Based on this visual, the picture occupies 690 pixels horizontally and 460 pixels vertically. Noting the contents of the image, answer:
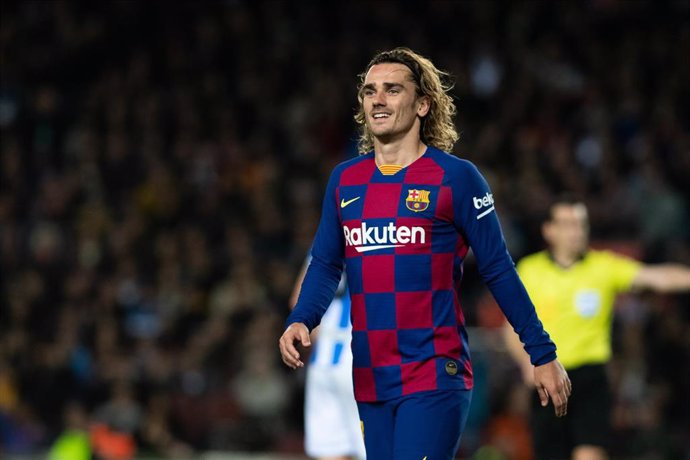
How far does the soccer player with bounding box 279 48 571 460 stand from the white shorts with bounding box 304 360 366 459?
2406mm

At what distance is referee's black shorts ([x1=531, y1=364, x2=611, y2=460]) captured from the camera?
23.8 feet

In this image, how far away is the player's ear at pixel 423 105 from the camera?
4.55 metres

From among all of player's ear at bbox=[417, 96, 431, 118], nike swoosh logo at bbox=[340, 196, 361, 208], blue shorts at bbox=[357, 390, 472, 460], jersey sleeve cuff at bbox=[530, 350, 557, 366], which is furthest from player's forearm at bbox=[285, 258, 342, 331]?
jersey sleeve cuff at bbox=[530, 350, 557, 366]

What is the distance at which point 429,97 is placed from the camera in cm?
457

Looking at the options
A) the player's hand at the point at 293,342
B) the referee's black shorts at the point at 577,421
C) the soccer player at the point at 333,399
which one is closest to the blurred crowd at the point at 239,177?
the referee's black shorts at the point at 577,421

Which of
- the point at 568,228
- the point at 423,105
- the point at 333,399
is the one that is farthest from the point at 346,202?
the point at 568,228

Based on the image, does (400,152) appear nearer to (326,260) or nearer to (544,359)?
(326,260)

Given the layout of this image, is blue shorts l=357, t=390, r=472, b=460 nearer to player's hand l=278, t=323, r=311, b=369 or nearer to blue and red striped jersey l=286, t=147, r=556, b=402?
blue and red striped jersey l=286, t=147, r=556, b=402

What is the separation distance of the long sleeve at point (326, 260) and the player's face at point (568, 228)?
10.3 feet

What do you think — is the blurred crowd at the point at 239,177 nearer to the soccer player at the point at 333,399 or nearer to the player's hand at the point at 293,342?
the soccer player at the point at 333,399

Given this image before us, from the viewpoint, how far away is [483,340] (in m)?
10.7

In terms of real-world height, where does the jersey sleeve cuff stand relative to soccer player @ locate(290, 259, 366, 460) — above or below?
above

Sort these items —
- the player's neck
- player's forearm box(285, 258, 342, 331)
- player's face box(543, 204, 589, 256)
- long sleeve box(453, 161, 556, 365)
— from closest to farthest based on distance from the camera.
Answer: long sleeve box(453, 161, 556, 365), player's forearm box(285, 258, 342, 331), the player's neck, player's face box(543, 204, 589, 256)

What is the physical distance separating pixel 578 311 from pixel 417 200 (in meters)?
3.29
